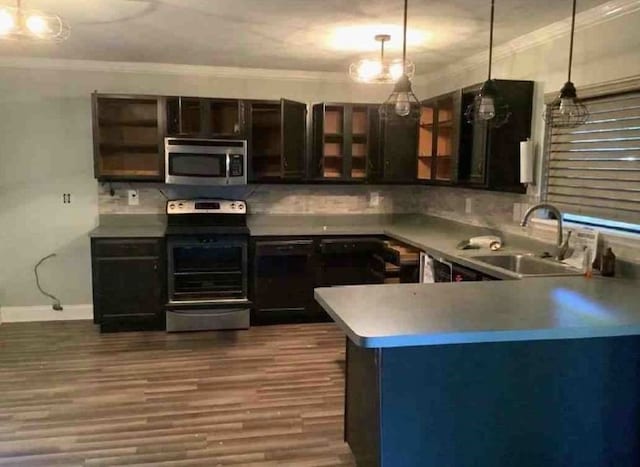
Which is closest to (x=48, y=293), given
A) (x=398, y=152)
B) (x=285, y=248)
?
(x=285, y=248)

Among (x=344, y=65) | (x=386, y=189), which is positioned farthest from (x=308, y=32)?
(x=386, y=189)

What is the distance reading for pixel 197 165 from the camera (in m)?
4.73

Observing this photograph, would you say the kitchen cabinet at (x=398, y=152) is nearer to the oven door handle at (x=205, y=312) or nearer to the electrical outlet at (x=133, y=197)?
the oven door handle at (x=205, y=312)

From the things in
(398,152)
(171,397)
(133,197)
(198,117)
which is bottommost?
(171,397)

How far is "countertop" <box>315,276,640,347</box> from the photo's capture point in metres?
1.91

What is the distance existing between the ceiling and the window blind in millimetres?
614

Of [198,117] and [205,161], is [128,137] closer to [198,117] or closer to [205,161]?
[198,117]

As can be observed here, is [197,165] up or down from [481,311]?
up

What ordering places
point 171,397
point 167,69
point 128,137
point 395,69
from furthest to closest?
point 167,69, point 128,137, point 395,69, point 171,397

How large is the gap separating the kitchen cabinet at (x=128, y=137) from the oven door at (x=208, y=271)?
71 cm

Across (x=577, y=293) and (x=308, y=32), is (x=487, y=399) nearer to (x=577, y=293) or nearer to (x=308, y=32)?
(x=577, y=293)

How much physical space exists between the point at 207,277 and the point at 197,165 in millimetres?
978

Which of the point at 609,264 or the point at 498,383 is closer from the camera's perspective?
the point at 498,383

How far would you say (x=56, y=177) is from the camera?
493cm
